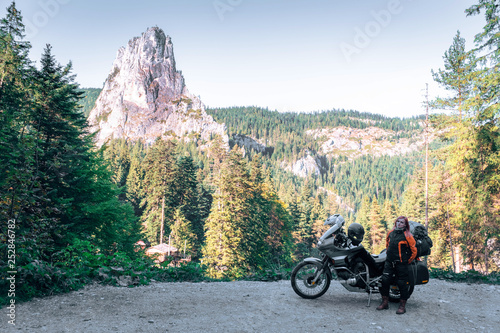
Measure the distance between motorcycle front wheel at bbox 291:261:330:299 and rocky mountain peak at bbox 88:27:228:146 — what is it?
154 metres

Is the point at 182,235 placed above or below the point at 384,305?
below

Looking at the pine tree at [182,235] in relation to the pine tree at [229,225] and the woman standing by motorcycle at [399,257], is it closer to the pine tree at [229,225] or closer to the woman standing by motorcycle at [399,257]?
the pine tree at [229,225]

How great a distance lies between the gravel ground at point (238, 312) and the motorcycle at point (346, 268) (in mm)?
273

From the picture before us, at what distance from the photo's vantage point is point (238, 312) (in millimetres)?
5000

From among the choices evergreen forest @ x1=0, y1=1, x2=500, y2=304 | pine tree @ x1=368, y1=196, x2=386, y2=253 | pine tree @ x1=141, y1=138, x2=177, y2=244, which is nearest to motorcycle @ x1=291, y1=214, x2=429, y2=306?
evergreen forest @ x1=0, y1=1, x2=500, y2=304

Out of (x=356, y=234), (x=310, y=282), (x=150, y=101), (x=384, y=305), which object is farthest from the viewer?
(x=150, y=101)

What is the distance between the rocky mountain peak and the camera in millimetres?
159750

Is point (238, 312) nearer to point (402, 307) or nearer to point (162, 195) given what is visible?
point (402, 307)

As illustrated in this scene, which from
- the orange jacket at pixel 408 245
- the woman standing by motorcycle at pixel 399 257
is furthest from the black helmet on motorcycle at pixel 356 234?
the orange jacket at pixel 408 245

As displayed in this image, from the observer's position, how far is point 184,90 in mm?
174375

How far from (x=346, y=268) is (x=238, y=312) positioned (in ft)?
7.33

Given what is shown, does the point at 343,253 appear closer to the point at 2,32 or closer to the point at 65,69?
the point at 65,69

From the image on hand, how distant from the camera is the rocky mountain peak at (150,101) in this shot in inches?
6289

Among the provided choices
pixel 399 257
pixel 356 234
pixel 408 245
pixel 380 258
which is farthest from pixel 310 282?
pixel 408 245
